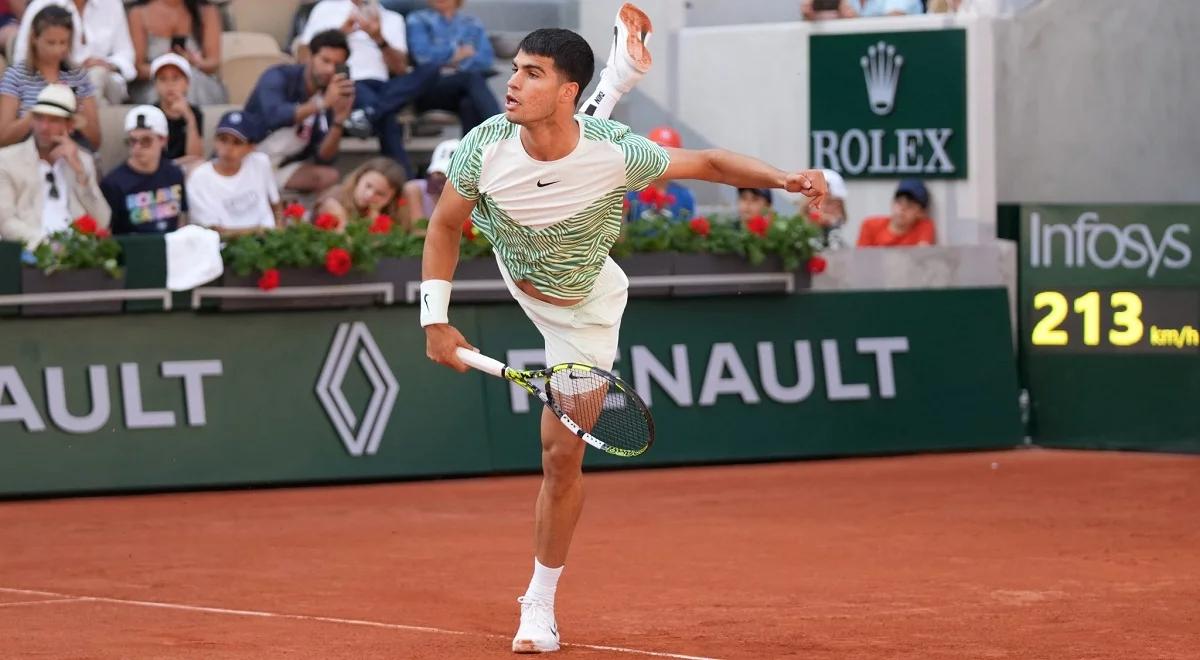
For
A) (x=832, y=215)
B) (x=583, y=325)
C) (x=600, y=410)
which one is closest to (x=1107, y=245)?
(x=832, y=215)

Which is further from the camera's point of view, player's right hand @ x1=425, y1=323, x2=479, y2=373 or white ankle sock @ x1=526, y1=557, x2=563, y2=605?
white ankle sock @ x1=526, y1=557, x2=563, y2=605

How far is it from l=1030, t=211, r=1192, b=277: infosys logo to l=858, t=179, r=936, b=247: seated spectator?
0.79 metres

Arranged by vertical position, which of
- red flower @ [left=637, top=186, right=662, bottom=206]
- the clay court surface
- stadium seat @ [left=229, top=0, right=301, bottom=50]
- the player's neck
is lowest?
the clay court surface

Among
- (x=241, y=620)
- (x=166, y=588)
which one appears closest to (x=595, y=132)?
(x=241, y=620)

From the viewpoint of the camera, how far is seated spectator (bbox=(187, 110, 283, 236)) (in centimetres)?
1219

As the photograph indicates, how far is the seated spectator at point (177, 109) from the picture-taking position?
12703mm

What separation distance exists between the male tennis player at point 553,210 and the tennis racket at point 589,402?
0.42 ft

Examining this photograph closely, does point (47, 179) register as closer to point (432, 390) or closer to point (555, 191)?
point (432, 390)

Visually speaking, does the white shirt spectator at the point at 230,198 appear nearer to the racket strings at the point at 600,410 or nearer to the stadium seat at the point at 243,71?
the stadium seat at the point at 243,71

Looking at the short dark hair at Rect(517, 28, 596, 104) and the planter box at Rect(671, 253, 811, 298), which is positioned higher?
the short dark hair at Rect(517, 28, 596, 104)

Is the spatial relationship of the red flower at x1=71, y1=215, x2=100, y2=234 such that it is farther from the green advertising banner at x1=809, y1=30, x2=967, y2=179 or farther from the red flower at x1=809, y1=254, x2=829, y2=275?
the green advertising banner at x1=809, y1=30, x2=967, y2=179

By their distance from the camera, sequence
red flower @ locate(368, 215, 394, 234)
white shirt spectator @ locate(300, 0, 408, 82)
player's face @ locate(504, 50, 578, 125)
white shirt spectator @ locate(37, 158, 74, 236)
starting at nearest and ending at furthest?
player's face @ locate(504, 50, 578, 125)
white shirt spectator @ locate(37, 158, 74, 236)
red flower @ locate(368, 215, 394, 234)
white shirt spectator @ locate(300, 0, 408, 82)

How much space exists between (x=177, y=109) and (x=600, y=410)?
287 inches

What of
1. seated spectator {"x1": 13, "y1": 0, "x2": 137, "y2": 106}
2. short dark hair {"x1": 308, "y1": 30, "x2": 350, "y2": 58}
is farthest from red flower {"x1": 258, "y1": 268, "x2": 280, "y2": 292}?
short dark hair {"x1": 308, "y1": 30, "x2": 350, "y2": 58}
